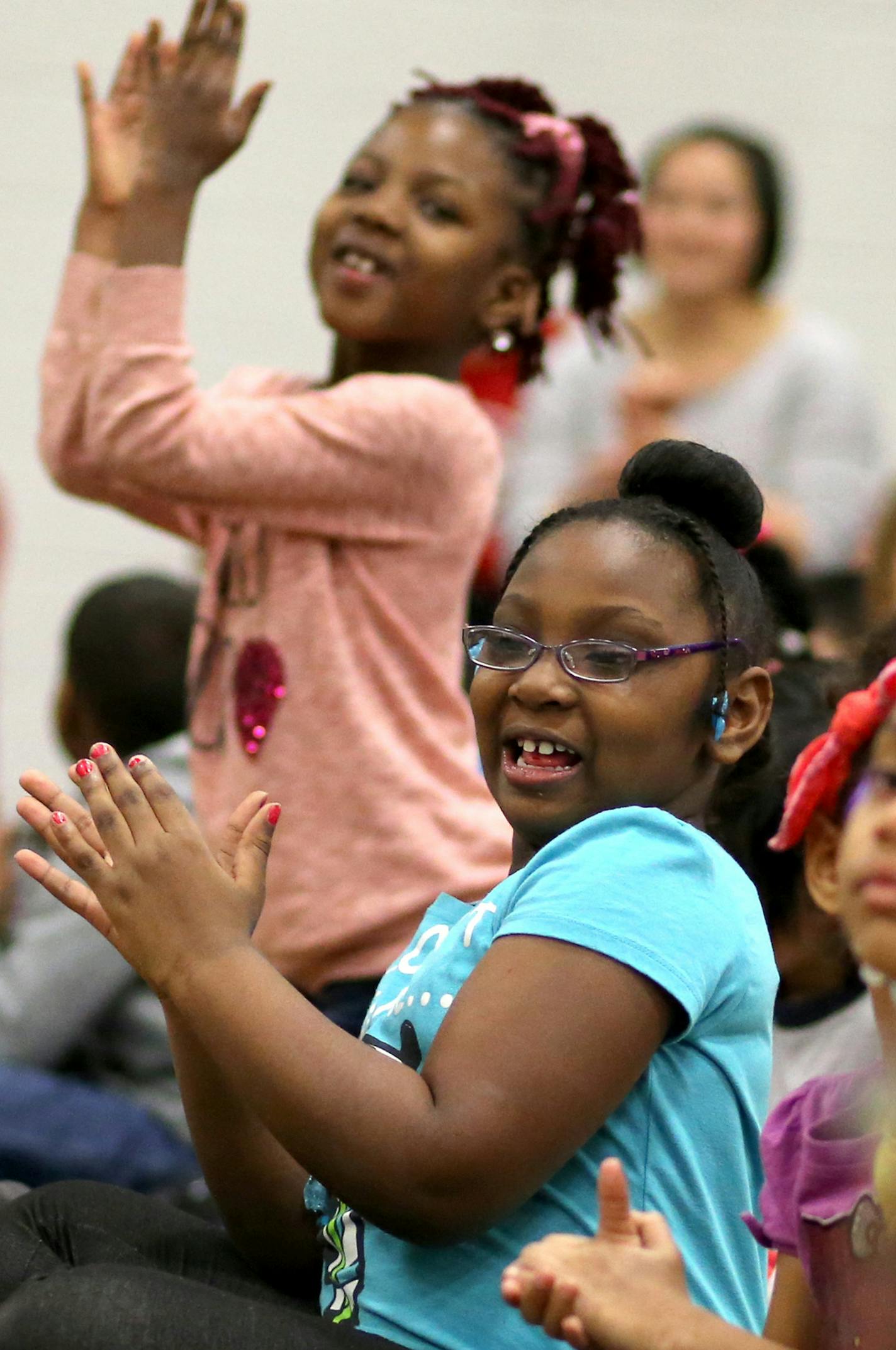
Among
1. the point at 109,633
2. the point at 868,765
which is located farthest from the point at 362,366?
the point at 868,765

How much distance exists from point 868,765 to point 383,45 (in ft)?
13.9

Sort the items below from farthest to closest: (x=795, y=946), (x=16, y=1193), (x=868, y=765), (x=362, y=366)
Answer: (x=362, y=366), (x=795, y=946), (x=16, y=1193), (x=868, y=765)

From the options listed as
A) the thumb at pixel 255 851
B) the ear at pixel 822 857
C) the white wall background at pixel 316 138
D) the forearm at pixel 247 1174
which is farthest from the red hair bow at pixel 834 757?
the white wall background at pixel 316 138

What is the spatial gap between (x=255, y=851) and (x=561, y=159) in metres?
1.26

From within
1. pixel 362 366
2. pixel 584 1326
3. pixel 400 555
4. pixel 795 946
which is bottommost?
pixel 795 946

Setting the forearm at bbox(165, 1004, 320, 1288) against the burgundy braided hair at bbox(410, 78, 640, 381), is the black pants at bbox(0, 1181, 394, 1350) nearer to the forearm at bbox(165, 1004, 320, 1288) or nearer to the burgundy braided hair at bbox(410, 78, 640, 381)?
the forearm at bbox(165, 1004, 320, 1288)

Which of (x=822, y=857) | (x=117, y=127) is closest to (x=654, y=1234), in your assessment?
(x=822, y=857)

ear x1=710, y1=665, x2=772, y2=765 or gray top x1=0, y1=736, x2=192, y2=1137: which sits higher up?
ear x1=710, y1=665, x2=772, y2=765

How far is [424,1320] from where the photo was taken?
1.44 m

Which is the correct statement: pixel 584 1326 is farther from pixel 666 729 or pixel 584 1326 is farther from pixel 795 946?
pixel 795 946

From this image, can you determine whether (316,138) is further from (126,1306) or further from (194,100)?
(126,1306)

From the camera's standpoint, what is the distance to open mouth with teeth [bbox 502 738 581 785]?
156 cm

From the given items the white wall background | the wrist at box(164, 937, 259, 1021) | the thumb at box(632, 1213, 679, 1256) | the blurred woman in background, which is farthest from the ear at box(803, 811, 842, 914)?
the white wall background

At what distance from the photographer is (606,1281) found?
1.21 metres
